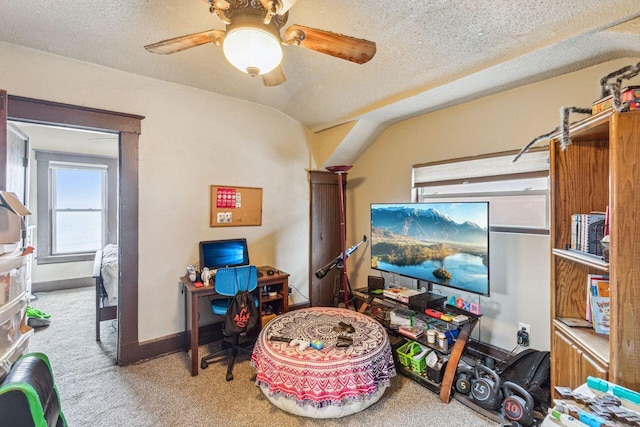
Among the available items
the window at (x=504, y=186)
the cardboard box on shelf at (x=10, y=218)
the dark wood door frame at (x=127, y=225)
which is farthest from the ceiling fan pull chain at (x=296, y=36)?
A: the window at (x=504, y=186)

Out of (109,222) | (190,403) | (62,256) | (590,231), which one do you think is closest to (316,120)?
(590,231)

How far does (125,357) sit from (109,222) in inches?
141

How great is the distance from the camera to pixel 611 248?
1.20 metres

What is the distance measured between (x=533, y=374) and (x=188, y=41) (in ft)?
9.58

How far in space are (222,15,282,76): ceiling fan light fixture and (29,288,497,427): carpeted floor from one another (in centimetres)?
211

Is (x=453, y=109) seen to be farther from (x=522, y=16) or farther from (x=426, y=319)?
(x=426, y=319)

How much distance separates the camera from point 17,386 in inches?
43.3

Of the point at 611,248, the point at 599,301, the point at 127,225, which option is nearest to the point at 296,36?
the point at 611,248

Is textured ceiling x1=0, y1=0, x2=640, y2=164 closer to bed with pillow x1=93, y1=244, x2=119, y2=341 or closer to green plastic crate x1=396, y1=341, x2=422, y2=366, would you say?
bed with pillow x1=93, y1=244, x2=119, y2=341

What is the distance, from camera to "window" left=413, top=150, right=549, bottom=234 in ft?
7.36

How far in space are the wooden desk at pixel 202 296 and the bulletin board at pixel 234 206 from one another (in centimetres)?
58

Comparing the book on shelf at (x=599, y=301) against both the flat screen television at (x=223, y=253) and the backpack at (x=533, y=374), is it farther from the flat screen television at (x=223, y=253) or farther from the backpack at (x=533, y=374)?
the flat screen television at (x=223, y=253)

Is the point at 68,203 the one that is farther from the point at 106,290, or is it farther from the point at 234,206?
the point at 234,206

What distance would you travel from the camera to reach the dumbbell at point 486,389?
188 centimetres
